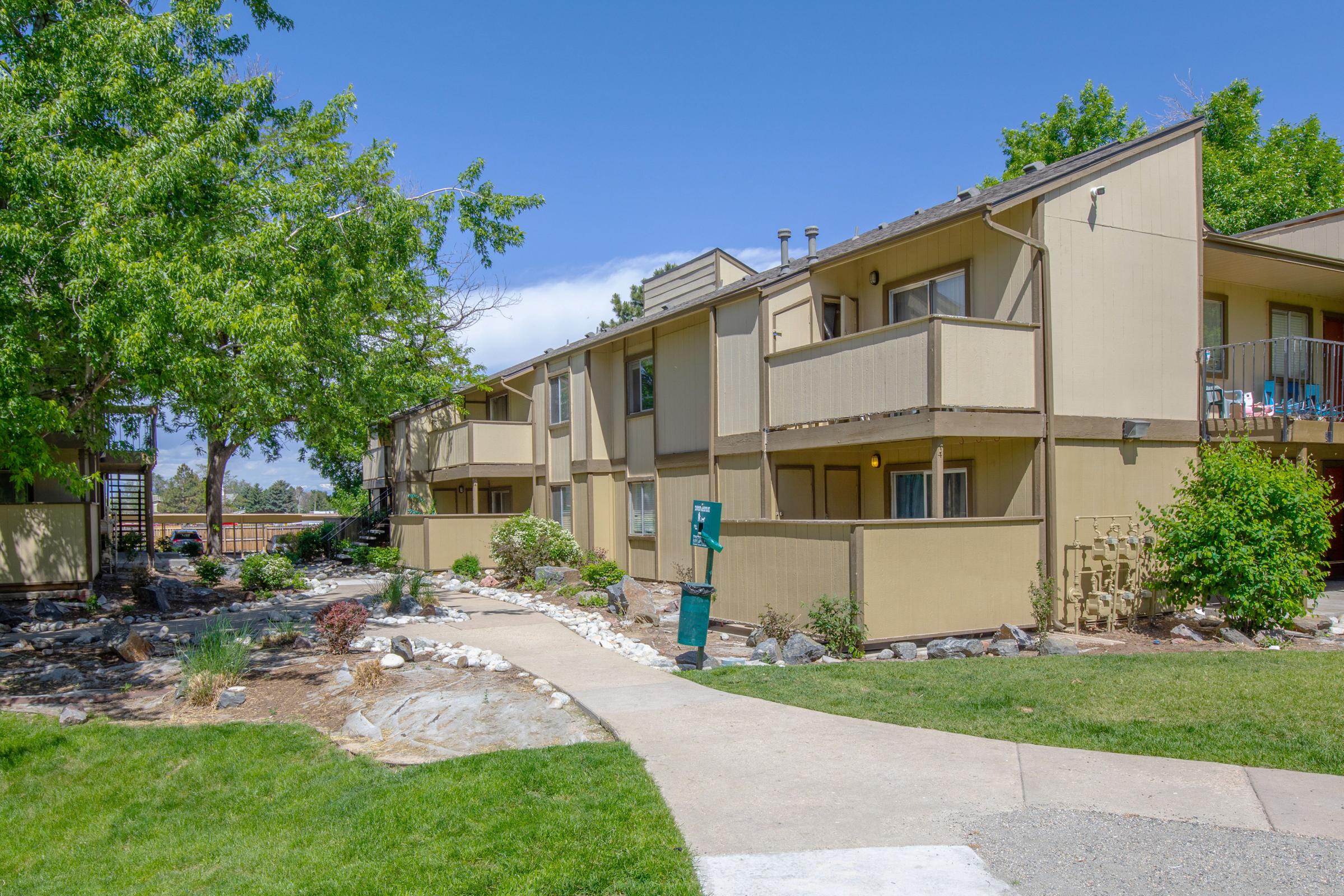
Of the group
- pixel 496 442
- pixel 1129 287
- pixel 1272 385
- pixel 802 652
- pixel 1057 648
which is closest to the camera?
pixel 802 652

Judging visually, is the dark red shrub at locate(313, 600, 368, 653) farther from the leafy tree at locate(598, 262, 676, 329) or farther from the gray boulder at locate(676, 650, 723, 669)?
the leafy tree at locate(598, 262, 676, 329)

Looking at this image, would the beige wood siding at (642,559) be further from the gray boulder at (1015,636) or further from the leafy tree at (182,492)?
the leafy tree at (182,492)

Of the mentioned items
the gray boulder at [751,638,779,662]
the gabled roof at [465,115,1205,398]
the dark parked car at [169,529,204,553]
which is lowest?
the dark parked car at [169,529,204,553]

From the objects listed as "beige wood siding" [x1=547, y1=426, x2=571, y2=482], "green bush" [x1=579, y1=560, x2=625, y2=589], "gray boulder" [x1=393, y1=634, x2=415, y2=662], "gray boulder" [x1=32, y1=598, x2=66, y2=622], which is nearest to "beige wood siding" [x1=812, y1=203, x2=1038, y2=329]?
"green bush" [x1=579, y1=560, x2=625, y2=589]

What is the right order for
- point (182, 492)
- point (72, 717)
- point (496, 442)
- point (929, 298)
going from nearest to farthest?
1. point (72, 717)
2. point (929, 298)
3. point (496, 442)
4. point (182, 492)

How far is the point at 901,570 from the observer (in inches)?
454

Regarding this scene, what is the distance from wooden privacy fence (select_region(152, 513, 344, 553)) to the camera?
1655 inches

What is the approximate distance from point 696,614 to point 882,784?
478cm

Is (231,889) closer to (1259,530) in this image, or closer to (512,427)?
(1259,530)

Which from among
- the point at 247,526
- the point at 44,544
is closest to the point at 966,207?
the point at 44,544

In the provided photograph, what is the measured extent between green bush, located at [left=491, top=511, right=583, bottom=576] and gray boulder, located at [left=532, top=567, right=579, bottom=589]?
901 mm

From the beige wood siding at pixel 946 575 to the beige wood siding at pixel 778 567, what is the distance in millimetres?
412

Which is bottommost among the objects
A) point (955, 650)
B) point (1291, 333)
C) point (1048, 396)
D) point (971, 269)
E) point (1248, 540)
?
point (955, 650)

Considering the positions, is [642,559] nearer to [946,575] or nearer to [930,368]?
[946,575]
